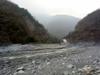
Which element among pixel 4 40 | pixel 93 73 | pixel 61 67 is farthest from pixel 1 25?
pixel 93 73

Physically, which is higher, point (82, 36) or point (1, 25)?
point (1, 25)

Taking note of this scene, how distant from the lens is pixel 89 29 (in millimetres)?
34812

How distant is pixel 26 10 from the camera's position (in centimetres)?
4706

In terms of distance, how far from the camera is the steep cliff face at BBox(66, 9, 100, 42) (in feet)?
108

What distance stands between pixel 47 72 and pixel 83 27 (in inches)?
1178

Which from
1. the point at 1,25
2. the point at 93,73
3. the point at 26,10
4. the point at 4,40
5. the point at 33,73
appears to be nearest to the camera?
the point at 93,73

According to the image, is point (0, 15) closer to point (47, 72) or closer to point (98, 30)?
point (98, 30)

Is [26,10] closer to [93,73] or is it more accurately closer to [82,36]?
[82,36]

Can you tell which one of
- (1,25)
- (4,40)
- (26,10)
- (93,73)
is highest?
(26,10)

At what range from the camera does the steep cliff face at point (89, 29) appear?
3299cm

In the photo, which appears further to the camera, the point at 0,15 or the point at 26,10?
the point at 26,10

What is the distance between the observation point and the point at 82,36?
35.8 m

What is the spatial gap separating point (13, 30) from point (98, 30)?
13.6 m

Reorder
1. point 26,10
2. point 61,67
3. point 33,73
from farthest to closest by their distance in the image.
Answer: point 26,10, point 61,67, point 33,73
